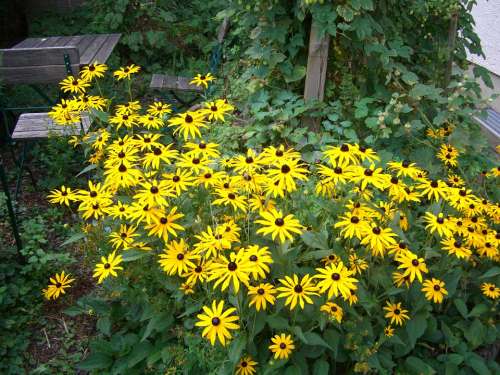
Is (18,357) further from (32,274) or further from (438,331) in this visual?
(438,331)

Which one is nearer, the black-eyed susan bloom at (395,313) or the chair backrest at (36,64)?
the black-eyed susan bloom at (395,313)

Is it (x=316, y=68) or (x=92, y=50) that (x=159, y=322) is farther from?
(x=92, y=50)

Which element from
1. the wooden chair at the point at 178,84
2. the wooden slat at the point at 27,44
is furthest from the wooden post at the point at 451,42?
the wooden slat at the point at 27,44

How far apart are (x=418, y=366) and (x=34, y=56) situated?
361cm

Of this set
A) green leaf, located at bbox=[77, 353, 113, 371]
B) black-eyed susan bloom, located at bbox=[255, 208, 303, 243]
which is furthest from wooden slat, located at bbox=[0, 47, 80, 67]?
black-eyed susan bloom, located at bbox=[255, 208, 303, 243]

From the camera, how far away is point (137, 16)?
6574 mm

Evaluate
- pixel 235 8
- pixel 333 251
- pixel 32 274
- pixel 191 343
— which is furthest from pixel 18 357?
pixel 235 8

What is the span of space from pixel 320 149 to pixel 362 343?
176 centimetres

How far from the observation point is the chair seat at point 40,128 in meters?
3.60

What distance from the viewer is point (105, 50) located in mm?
4965

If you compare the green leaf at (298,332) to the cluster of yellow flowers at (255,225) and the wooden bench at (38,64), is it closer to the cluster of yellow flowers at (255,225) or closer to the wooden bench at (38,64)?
the cluster of yellow flowers at (255,225)

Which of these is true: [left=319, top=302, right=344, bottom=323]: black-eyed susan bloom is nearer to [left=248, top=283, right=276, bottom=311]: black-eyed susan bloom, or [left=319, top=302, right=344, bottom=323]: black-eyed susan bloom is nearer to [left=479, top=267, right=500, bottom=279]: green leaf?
[left=248, top=283, right=276, bottom=311]: black-eyed susan bloom

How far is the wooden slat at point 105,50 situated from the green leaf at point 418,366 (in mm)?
3871

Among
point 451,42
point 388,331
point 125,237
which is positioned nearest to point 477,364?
point 388,331
